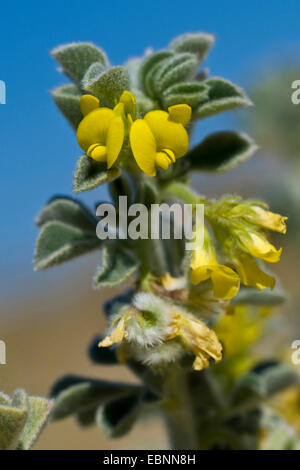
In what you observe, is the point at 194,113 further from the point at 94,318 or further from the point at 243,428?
the point at 94,318

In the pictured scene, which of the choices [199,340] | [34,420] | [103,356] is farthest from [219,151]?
[34,420]

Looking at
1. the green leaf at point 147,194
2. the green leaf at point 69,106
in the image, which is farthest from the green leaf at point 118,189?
the green leaf at point 69,106

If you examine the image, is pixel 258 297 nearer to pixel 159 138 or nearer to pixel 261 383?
pixel 261 383

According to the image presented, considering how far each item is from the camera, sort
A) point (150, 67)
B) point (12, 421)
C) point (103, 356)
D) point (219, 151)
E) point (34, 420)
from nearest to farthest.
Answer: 1. point (12, 421)
2. point (34, 420)
3. point (150, 67)
4. point (219, 151)
5. point (103, 356)

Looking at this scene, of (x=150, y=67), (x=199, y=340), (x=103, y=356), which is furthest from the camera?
(x=103, y=356)

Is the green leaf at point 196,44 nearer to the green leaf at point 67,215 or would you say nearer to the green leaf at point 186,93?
the green leaf at point 186,93

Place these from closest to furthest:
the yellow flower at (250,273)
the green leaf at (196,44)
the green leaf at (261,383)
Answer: the yellow flower at (250,273), the green leaf at (196,44), the green leaf at (261,383)

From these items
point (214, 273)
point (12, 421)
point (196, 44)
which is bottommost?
point (12, 421)

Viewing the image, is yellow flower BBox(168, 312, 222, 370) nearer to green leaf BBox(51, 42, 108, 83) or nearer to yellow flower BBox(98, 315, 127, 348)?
yellow flower BBox(98, 315, 127, 348)
